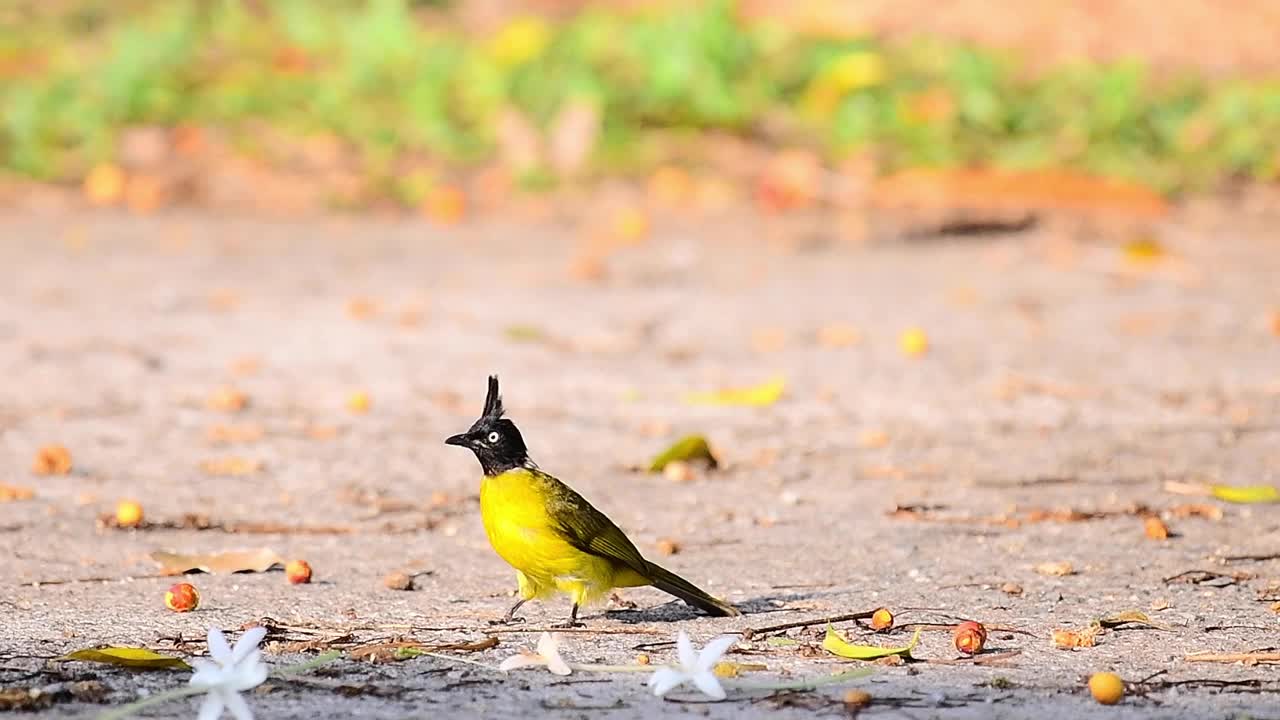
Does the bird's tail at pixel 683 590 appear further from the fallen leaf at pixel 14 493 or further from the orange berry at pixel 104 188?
the orange berry at pixel 104 188

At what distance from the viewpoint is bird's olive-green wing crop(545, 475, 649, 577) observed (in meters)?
3.83

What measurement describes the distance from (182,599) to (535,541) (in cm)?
72

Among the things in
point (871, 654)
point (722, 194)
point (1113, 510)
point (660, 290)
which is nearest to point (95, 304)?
point (660, 290)

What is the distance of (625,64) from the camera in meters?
11.7

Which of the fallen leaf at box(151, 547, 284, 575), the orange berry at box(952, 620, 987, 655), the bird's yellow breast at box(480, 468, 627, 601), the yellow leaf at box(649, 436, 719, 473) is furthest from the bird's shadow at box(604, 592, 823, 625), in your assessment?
the yellow leaf at box(649, 436, 719, 473)

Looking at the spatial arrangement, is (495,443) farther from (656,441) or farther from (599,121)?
(599,121)

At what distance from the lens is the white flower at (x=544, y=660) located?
339 cm

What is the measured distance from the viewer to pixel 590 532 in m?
3.84

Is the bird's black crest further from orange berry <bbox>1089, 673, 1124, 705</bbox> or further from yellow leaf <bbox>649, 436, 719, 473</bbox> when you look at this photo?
yellow leaf <bbox>649, 436, 719, 473</bbox>

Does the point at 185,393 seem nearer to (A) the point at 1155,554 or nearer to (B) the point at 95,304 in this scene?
(B) the point at 95,304

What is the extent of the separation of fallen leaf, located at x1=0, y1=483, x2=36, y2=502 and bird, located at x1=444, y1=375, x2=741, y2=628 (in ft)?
5.28

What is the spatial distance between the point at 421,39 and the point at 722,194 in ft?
9.46

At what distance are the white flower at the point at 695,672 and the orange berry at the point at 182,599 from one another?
113 centimetres

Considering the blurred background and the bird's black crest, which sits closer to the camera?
the bird's black crest
